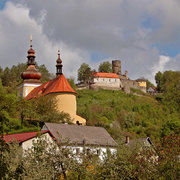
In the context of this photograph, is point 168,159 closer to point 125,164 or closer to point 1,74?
point 125,164

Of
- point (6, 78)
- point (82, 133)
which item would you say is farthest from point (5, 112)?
point (6, 78)

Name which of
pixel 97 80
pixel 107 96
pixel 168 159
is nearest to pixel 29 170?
pixel 168 159

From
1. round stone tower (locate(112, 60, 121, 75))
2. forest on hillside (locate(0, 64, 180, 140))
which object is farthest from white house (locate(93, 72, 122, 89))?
round stone tower (locate(112, 60, 121, 75))

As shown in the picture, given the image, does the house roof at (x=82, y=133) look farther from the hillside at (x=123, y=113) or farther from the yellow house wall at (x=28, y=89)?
the yellow house wall at (x=28, y=89)

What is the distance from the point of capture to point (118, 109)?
76.8 m

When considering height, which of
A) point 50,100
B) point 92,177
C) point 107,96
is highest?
point 107,96

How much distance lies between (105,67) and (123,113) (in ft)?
146

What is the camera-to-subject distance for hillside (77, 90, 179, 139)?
205 ft

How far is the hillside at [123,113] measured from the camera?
62.6 metres

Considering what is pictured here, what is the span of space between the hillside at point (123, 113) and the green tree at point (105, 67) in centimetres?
1940

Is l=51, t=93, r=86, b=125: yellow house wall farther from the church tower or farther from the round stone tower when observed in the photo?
the round stone tower

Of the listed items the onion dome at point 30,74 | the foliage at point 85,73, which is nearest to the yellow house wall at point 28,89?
the onion dome at point 30,74

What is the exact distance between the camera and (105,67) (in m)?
117

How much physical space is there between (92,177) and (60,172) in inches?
67.1
